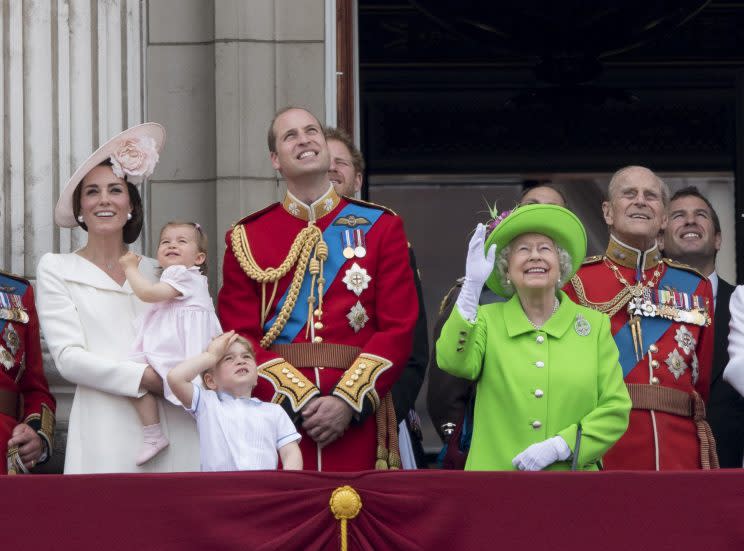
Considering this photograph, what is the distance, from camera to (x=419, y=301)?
23.5 feet

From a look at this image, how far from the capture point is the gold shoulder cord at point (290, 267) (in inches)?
274

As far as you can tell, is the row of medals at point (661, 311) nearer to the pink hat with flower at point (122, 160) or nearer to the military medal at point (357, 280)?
the military medal at point (357, 280)

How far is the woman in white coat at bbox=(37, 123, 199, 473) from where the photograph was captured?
6.84 metres

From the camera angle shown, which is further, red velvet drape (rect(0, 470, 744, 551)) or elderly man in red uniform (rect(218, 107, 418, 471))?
elderly man in red uniform (rect(218, 107, 418, 471))

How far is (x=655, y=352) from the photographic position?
7.18 m

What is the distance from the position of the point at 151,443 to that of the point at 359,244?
3.22ft

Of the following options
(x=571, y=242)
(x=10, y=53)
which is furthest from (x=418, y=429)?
(x=10, y=53)

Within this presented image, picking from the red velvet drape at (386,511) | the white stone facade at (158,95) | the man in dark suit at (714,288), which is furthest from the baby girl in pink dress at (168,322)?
the man in dark suit at (714,288)

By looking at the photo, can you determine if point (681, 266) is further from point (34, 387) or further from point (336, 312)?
point (34, 387)

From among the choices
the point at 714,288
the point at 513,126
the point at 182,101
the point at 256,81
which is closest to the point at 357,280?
the point at 714,288

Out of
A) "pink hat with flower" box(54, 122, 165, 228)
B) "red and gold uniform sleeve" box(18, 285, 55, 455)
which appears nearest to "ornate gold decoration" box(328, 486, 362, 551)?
"red and gold uniform sleeve" box(18, 285, 55, 455)

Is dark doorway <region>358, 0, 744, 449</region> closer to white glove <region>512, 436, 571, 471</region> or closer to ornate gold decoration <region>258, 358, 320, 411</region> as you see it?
ornate gold decoration <region>258, 358, 320, 411</region>

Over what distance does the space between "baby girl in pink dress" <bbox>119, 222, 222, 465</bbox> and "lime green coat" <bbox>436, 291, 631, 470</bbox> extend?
2.76 feet

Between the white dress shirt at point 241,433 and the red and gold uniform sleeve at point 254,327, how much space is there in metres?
0.17
